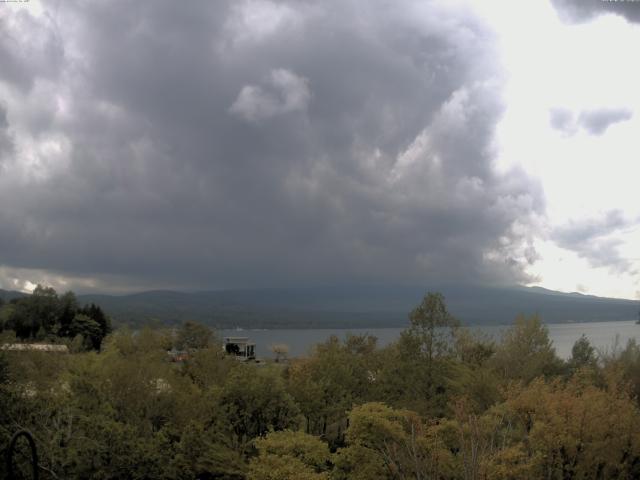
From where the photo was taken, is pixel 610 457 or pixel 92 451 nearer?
pixel 92 451

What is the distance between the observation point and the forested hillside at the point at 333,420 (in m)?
21.9

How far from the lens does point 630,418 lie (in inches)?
989

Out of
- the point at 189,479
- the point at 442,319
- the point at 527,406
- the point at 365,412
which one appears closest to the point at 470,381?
the point at 442,319

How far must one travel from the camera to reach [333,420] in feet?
109

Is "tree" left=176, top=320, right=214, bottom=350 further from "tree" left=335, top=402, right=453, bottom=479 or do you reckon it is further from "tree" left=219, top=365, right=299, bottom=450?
"tree" left=335, top=402, right=453, bottom=479

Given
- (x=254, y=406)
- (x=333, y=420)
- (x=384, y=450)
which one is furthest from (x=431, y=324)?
(x=254, y=406)

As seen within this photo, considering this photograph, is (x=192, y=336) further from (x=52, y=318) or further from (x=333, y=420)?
(x=333, y=420)

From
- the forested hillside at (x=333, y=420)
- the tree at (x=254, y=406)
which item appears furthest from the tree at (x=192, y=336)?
the tree at (x=254, y=406)

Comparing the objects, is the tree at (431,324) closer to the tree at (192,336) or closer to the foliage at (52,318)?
the tree at (192,336)

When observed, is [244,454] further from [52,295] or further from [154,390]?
[52,295]

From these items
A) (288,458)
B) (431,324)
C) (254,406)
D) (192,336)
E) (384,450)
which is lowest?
(384,450)

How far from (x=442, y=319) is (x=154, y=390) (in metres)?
16.9

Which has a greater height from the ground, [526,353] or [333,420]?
[526,353]

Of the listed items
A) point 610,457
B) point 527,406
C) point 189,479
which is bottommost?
point 189,479
